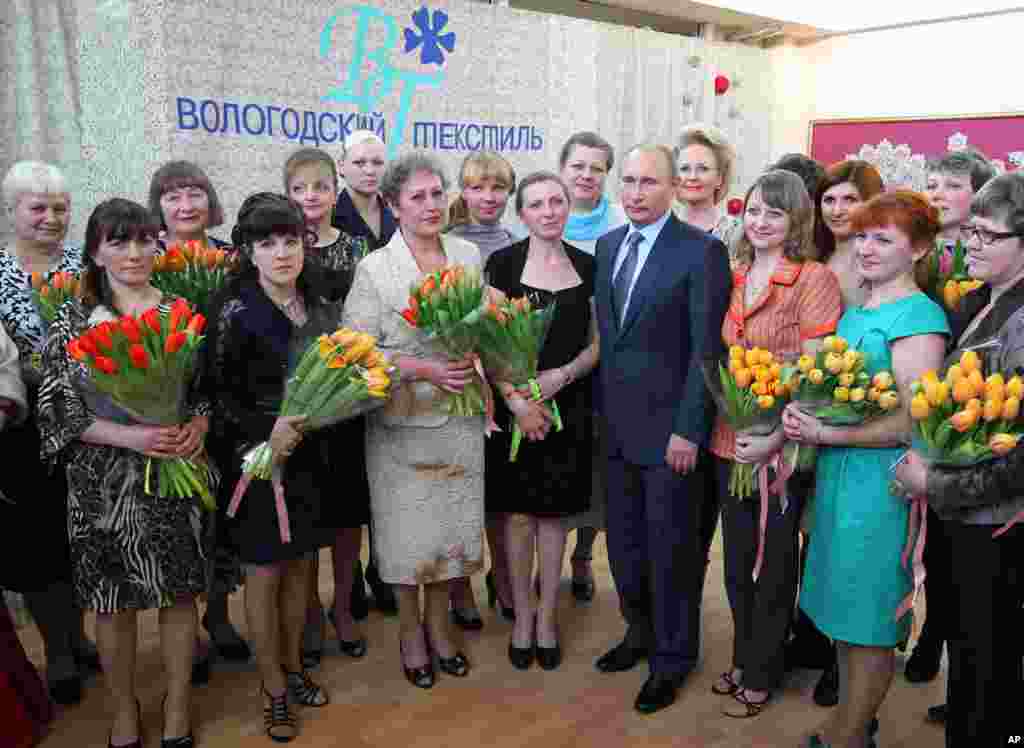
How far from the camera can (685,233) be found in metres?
2.59

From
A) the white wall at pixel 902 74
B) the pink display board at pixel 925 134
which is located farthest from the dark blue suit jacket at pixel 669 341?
the white wall at pixel 902 74

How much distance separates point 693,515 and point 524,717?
866 millimetres

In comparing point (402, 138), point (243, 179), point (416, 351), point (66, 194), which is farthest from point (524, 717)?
point (402, 138)

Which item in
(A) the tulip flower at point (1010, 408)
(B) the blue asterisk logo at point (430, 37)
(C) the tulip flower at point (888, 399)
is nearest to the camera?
(A) the tulip flower at point (1010, 408)

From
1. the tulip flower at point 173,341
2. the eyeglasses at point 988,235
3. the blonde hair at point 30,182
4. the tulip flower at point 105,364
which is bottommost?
the tulip flower at point 105,364

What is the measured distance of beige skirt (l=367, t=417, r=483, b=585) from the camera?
2.73 metres

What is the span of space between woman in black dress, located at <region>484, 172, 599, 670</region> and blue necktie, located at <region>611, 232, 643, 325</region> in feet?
0.71

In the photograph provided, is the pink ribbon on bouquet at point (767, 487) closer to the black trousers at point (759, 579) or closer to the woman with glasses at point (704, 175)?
the black trousers at point (759, 579)

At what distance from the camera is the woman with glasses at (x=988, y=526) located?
1899 millimetres

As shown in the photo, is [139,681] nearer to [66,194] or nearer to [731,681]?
[66,194]

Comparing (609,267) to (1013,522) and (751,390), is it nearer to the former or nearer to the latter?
(751,390)

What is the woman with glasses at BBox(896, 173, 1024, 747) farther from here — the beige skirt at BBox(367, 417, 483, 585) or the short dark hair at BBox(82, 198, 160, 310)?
the short dark hair at BBox(82, 198, 160, 310)

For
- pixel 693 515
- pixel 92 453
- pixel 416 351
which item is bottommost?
pixel 693 515

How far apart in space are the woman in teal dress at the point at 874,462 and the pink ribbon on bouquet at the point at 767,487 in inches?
4.1
